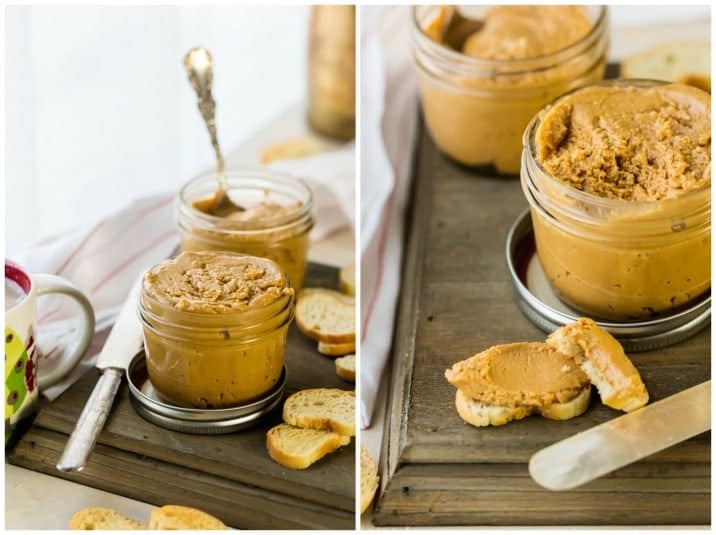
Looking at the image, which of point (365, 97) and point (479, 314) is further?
point (365, 97)

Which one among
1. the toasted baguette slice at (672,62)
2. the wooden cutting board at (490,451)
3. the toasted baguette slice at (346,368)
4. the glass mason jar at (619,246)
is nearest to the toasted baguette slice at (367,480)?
the wooden cutting board at (490,451)

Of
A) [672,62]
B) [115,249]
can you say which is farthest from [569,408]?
[672,62]

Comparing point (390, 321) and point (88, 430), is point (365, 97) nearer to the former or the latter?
point (390, 321)

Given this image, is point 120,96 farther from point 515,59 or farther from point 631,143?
point 631,143

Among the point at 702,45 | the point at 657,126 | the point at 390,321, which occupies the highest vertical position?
the point at 657,126

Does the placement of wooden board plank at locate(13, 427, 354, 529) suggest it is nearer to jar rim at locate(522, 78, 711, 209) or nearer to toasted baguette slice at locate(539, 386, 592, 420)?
toasted baguette slice at locate(539, 386, 592, 420)

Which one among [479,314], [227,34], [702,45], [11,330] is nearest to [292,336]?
[479,314]

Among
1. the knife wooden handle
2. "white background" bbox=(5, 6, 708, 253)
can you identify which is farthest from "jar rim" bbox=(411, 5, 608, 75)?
the knife wooden handle
